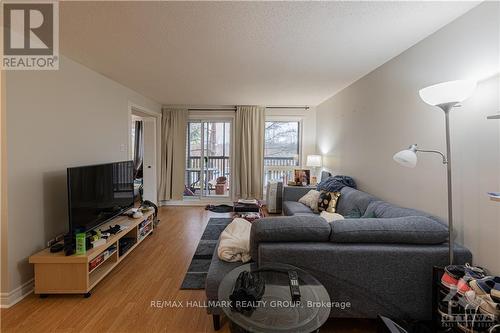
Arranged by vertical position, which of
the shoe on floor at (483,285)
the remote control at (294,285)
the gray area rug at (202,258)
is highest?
the shoe on floor at (483,285)

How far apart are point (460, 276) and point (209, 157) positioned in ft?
16.1

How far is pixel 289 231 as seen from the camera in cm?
160

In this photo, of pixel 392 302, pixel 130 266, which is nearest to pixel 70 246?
pixel 130 266

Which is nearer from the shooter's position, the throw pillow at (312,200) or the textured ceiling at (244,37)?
the textured ceiling at (244,37)

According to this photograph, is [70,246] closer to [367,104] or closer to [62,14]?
[62,14]

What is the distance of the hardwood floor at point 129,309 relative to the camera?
5.73 feet

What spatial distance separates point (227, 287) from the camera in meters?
1.38

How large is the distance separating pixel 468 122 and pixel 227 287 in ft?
6.67

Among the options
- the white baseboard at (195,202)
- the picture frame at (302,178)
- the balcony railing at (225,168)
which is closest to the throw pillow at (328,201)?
the picture frame at (302,178)

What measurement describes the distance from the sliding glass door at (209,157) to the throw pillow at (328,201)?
2.72 metres

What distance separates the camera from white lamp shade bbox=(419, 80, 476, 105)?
55.4 inches

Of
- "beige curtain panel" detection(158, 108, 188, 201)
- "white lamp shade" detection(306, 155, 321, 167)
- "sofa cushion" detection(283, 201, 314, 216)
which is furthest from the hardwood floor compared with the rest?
"white lamp shade" detection(306, 155, 321, 167)

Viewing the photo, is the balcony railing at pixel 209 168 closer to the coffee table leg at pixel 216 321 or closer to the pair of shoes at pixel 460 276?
the coffee table leg at pixel 216 321

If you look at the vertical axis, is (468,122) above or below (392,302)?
above
